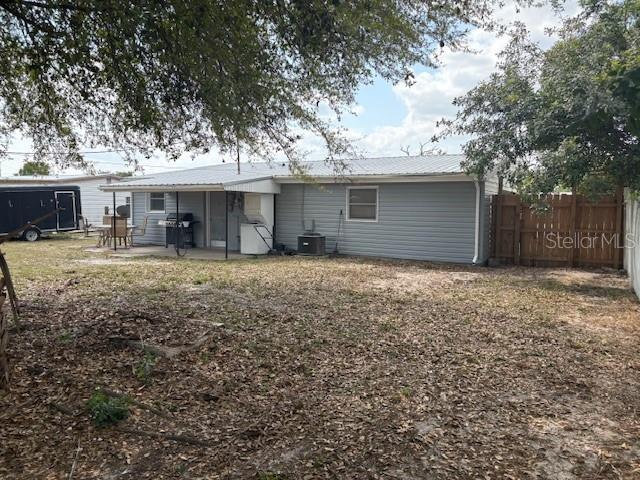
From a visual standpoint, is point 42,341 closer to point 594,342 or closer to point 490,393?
point 490,393

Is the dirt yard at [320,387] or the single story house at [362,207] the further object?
the single story house at [362,207]

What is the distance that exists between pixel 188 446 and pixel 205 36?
3.39 metres

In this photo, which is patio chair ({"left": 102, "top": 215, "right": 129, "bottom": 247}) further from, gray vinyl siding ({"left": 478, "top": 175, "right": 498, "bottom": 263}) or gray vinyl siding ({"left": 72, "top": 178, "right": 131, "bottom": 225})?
gray vinyl siding ({"left": 72, "top": 178, "right": 131, "bottom": 225})

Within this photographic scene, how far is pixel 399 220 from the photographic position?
43.8ft

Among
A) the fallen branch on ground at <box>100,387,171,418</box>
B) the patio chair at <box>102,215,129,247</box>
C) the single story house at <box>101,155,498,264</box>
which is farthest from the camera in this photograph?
the patio chair at <box>102,215,129,247</box>

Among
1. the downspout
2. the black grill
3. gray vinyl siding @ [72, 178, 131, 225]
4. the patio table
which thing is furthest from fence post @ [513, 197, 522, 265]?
gray vinyl siding @ [72, 178, 131, 225]

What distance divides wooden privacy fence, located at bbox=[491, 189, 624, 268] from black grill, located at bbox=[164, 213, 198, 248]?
9200 millimetres

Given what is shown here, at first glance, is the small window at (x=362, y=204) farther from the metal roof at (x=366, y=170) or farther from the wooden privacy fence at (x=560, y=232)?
the wooden privacy fence at (x=560, y=232)

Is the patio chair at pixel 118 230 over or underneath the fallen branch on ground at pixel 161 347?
over

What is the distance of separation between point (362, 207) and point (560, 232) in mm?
4954

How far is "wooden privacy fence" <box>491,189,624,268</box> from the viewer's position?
11.6 metres

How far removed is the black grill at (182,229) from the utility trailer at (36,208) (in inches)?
159

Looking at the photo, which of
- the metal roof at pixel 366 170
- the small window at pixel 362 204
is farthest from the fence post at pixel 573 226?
the small window at pixel 362 204

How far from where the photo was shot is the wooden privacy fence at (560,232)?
11.6m
